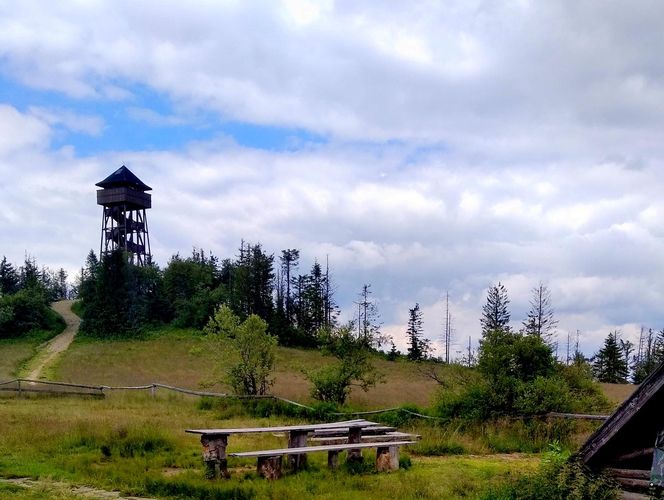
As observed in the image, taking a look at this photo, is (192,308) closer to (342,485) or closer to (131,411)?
(131,411)

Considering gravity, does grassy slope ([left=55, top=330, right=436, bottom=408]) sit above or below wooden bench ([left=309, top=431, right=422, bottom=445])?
below

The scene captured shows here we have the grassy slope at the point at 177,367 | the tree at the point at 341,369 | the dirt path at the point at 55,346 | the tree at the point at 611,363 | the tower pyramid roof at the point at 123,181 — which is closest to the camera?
the tree at the point at 341,369

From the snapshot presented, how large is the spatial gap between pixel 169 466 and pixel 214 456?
2.03m

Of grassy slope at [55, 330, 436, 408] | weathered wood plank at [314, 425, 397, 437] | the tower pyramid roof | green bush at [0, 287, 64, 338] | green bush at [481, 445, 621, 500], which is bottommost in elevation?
grassy slope at [55, 330, 436, 408]

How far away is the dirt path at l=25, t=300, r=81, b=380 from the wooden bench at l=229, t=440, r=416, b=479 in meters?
33.0

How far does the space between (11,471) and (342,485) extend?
592 centimetres

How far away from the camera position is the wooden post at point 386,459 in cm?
1188

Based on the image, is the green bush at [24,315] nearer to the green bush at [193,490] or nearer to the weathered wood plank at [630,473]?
the green bush at [193,490]

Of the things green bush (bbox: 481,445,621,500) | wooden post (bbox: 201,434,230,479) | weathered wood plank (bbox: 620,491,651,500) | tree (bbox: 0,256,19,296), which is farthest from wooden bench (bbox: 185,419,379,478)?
tree (bbox: 0,256,19,296)

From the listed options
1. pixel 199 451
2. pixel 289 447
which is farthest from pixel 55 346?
pixel 289 447

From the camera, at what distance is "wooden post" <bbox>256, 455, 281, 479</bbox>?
10711 millimetres

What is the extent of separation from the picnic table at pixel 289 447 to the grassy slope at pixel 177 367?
601 inches

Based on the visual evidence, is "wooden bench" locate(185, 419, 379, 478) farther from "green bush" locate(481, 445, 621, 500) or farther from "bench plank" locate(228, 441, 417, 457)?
"green bush" locate(481, 445, 621, 500)

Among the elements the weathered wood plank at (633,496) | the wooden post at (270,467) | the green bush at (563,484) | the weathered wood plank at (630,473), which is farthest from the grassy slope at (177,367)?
the weathered wood plank at (633,496)
